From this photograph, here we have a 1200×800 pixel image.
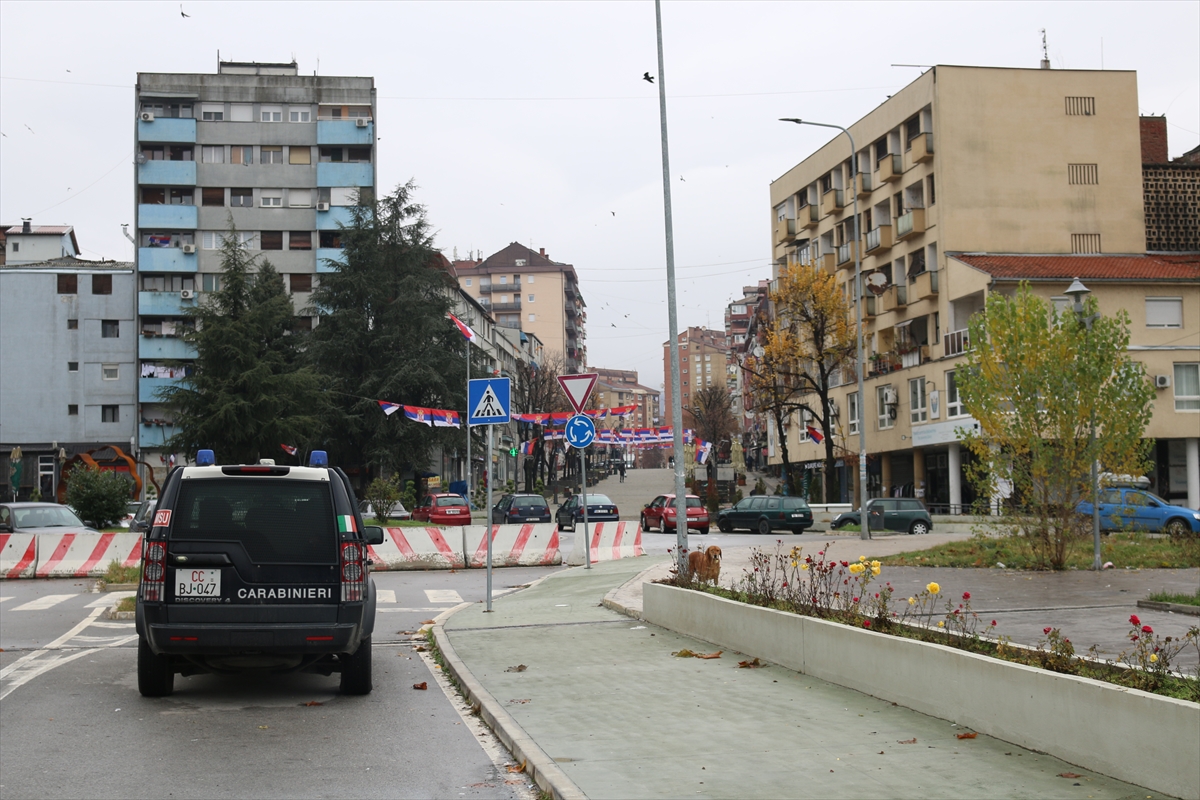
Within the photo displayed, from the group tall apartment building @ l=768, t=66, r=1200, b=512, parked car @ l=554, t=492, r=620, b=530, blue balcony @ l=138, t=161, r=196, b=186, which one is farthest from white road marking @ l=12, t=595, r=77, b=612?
blue balcony @ l=138, t=161, r=196, b=186

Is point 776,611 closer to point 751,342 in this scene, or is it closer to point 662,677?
point 662,677

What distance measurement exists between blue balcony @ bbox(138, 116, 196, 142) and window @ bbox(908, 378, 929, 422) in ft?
151

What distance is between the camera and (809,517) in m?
44.2

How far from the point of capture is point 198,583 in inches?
356

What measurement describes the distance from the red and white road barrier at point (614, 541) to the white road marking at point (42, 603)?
10.9m

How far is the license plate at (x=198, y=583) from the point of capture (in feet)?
29.6

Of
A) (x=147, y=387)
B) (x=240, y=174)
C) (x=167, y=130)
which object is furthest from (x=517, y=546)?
(x=167, y=130)

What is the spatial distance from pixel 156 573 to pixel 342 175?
6909 cm

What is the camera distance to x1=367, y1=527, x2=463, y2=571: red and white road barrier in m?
26.2

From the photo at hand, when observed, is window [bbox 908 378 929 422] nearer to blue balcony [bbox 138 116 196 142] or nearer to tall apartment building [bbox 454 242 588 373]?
blue balcony [bbox 138 116 196 142]

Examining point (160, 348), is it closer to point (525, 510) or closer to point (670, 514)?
point (525, 510)

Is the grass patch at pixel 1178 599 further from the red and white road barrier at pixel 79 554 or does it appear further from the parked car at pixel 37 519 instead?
the parked car at pixel 37 519

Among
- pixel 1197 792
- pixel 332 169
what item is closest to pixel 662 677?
pixel 1197 792

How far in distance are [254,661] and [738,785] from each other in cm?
458
